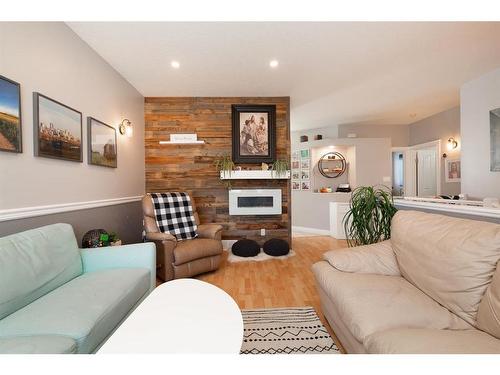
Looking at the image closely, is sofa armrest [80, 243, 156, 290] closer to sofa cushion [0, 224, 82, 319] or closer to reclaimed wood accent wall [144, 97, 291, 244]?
sofa cushion [0, 224, 82, 319]

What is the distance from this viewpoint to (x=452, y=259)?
1210 mm

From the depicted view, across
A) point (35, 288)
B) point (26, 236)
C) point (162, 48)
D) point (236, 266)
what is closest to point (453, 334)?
point (35, 288)

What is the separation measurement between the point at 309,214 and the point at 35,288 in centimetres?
502

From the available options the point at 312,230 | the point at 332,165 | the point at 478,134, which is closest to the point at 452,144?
the point at 478,134

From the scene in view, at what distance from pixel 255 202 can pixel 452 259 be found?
2.96 metres

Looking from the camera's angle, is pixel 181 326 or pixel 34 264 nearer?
pixel 181 326

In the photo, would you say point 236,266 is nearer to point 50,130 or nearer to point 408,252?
point 408,252

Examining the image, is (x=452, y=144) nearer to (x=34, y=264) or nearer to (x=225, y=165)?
(x=225, y=165)

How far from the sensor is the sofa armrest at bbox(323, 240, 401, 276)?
1.67 m

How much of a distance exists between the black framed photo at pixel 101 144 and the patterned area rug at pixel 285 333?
7.21 feet

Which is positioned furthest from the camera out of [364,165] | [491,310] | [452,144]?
[364,165]

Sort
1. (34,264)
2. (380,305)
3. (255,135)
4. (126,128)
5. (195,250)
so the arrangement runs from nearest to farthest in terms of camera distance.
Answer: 1. (380,305)
2. (34,264)
3. (195,250)
4. (126,128)
5. (255,135)

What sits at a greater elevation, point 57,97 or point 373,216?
point 57,97
